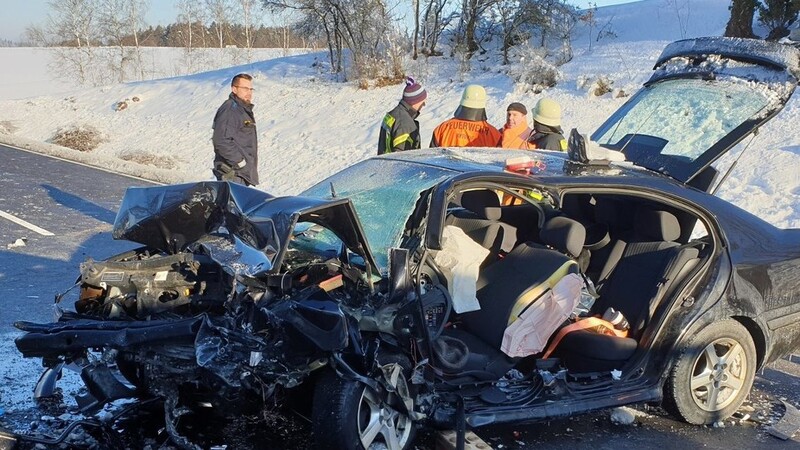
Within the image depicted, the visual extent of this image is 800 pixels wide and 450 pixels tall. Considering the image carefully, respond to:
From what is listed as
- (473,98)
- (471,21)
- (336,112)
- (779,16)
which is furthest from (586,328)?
(471,21)

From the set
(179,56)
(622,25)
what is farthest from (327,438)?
(179,56)

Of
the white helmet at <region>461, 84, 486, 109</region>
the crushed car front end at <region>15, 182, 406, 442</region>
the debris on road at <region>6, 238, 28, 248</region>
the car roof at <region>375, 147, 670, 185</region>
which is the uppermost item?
the white helmet at <region>461, 84, 486, 109</region>

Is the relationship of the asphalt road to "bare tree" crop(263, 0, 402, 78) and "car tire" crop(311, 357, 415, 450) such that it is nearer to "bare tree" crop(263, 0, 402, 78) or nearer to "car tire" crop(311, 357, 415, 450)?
"car tire" crop(311, 357, 415, 450)

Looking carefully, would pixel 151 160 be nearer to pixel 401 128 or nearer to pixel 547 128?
pixel 401 128

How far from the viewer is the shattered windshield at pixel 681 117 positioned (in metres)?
5.02

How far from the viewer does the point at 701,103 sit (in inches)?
206

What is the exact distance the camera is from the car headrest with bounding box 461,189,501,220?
14.7 ft

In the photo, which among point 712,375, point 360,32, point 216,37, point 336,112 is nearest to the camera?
point 712,375

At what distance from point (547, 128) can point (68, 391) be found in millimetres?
4526

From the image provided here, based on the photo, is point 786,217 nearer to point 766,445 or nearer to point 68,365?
point 766,445

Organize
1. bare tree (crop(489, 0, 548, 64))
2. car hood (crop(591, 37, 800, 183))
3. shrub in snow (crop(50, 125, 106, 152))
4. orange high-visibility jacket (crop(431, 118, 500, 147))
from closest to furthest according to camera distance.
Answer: car hood (crop(591, 37, 800, 183)), orange high-visibility jacket (crop(431, 118, 500, 147)), bare tree (crop(489, 0, 548, 64)), shrub in snow (crop(50, 125, 106, 152))

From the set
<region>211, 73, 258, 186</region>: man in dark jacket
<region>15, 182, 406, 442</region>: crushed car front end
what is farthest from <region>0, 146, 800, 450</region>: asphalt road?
<region>211, 73, 258, 186</region>: man in dark jacket

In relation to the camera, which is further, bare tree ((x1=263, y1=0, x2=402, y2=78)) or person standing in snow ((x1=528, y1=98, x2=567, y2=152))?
bare tree ((x1=263, y1=0, x2=402, y2=78))

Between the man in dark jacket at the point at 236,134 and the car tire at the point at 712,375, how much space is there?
17.0ft
